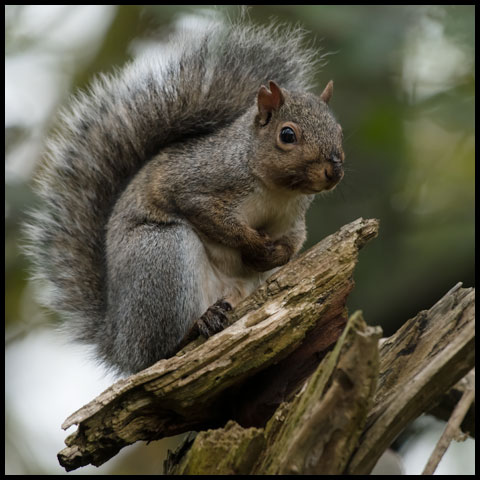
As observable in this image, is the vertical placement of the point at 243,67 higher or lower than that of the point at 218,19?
lower

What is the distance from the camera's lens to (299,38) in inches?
127

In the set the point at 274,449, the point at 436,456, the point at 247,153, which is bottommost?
the point at 436,456

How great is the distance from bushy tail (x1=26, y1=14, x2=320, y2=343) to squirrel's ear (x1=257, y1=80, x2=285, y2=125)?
0.30 m

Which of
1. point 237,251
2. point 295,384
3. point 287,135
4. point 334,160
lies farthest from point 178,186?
point 295,384

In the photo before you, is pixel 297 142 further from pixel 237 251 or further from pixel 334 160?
pixel 237 251

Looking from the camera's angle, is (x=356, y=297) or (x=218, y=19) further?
(x=218, y=19)

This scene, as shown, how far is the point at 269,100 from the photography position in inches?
110

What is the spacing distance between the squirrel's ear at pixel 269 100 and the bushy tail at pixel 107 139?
300 millimetres

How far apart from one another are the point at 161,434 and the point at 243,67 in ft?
5.33

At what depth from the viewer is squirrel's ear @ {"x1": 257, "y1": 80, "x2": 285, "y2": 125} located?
9.10ft

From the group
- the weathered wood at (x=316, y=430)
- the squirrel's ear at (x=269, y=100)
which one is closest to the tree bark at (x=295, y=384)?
the weathered wood at (x=316, y=430)

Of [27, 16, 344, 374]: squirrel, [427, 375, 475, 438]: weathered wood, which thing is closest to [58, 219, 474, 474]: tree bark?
[27, 16, 344, 374]: squirrel

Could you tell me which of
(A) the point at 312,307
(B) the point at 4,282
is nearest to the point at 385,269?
(A) the point at 312,307

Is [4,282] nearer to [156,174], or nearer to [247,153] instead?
[156,174]
